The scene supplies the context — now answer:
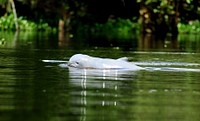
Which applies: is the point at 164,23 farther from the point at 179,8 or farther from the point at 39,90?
the point at 39,90

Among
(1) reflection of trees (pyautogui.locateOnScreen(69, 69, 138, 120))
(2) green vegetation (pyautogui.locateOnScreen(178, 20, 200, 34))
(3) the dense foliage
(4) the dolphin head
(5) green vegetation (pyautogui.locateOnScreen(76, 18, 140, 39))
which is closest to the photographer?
(1) reflection of trees (pyautogui.locateOnScreen(69, 69, 138, 120))

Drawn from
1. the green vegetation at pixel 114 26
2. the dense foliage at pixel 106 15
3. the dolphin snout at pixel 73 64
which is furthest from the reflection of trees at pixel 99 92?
the green vegetation at pixel 114 26

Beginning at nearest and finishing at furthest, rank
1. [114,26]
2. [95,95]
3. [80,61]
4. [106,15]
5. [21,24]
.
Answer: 1. [95,95]
2. [80,61]
3. [21,24]
4. [114,26]
5. [106,15]

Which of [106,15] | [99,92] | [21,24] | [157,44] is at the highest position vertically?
[106,15]

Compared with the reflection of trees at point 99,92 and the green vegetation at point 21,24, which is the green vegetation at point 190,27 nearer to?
the green vegetation at point 21,24

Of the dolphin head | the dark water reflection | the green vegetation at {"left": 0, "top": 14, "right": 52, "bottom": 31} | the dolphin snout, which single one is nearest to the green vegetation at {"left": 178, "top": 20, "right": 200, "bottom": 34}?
the green vegetation at {"left": 0, "top": 14, "right": 52, "bottom": 31}

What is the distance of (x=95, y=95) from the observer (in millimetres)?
10320

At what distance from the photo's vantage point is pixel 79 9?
50656mm

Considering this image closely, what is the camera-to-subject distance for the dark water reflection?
855cm

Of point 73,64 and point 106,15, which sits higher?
point 106,15

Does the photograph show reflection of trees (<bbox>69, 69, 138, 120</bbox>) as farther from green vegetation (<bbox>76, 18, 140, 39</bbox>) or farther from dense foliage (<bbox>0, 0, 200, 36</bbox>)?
green vegetation (<bbox>76, 18, 140, 39</bbox>)

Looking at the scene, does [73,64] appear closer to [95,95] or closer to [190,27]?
[95,95]

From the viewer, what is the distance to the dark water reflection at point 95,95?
855 centimetres

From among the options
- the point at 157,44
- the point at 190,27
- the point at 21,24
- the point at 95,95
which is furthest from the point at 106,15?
the point at 95,95
